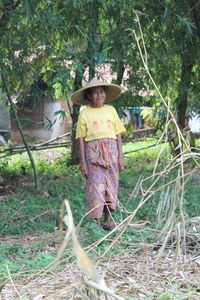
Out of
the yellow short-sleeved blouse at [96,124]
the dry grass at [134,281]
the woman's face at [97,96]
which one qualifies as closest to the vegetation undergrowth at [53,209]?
the dry grass at [134,281]

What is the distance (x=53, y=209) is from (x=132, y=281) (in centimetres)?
357

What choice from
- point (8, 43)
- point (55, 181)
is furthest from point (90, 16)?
point (55, 181)

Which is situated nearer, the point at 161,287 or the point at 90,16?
the point at 161,287

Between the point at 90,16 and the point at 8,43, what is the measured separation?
1114mm

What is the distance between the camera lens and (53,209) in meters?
6.26

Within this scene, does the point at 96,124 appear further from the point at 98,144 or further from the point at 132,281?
the point at 132,281

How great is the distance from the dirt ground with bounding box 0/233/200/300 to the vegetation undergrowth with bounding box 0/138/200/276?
7.6 inches

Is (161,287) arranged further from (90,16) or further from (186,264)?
(90,16)

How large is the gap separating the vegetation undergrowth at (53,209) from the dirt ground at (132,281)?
0.19 m

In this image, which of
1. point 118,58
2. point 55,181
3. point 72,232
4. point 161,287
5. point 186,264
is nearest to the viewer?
point 72,232

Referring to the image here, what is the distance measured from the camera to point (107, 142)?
491cm

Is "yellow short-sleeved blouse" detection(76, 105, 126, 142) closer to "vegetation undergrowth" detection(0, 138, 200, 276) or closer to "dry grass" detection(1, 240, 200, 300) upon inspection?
"vegetation undergrowth" detection(0, 138, 200, 276)

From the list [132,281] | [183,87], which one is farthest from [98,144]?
[183,87]

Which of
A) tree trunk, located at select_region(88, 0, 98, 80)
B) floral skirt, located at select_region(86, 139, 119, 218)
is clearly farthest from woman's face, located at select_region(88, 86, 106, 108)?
tree trunk, located at select_region(88, 0, 98, 80)
